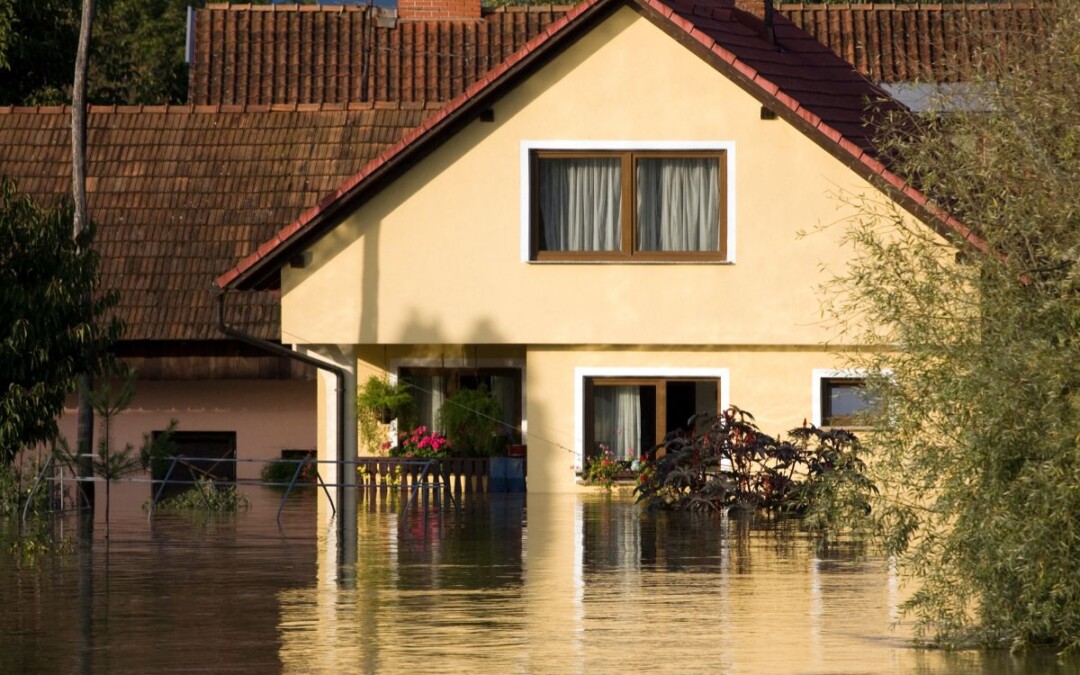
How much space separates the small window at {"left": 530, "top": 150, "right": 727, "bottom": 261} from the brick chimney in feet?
46.6

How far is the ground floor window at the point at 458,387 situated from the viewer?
29.4m

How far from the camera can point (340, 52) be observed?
41312 mm

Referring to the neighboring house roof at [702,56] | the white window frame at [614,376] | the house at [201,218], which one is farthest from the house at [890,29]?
the white window frame at [614,376]

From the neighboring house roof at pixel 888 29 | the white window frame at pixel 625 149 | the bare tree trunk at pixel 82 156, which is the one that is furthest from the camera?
the neighboring house roof at pixel 888 29

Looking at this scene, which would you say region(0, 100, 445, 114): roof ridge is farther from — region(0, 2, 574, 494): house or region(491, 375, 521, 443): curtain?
region(491, 375, 521, 443): curtain

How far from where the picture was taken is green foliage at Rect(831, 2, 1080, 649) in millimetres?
11914

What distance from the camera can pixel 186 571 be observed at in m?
17.3

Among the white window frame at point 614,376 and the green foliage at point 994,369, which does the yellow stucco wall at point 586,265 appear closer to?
the white window frame at point 614,376

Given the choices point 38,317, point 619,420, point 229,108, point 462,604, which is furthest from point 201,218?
point 462,604

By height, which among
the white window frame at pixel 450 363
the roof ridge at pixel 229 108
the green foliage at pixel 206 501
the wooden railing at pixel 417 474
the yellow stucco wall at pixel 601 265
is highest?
the roof ridge at pixel 229 108

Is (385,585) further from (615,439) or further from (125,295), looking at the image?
(125,295)

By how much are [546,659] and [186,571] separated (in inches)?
231

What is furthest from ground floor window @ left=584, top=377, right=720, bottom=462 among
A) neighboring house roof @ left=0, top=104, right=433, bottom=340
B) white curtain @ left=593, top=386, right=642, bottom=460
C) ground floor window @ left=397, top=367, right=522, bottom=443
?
neighboring house roof @ left=0, top=104, right=433, bottom=340

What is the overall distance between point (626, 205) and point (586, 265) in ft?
3.10
